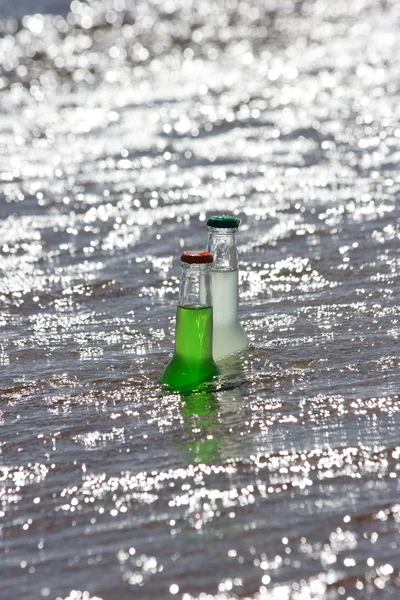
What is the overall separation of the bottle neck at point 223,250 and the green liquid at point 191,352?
0.72 feet

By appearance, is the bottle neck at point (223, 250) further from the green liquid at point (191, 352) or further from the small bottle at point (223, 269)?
the green liquid at point (191, 352)

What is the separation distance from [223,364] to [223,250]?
12.6 inches

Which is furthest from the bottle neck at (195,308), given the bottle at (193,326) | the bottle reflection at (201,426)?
the bottle reflection at (201,426)

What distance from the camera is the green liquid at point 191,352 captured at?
2621mm

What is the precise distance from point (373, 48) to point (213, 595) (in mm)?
9152

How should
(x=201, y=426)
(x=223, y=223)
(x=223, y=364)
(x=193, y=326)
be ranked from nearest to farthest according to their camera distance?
(x=201, y=426) < (x=193, y=326) < (x=223, y=223) < (x=223, y=364)

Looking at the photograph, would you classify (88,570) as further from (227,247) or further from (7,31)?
(7,31)

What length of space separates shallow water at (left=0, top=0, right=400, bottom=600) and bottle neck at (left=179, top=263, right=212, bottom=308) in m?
0.25

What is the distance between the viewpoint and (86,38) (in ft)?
39.4

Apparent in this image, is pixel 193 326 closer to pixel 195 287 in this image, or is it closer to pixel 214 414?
pixel 195 287

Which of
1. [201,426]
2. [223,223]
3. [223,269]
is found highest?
[223,223]

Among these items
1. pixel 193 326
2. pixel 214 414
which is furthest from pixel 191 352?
pixel 214 414

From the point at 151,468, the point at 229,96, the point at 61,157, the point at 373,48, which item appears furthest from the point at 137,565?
the point at 373,48

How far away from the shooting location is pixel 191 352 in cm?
269
